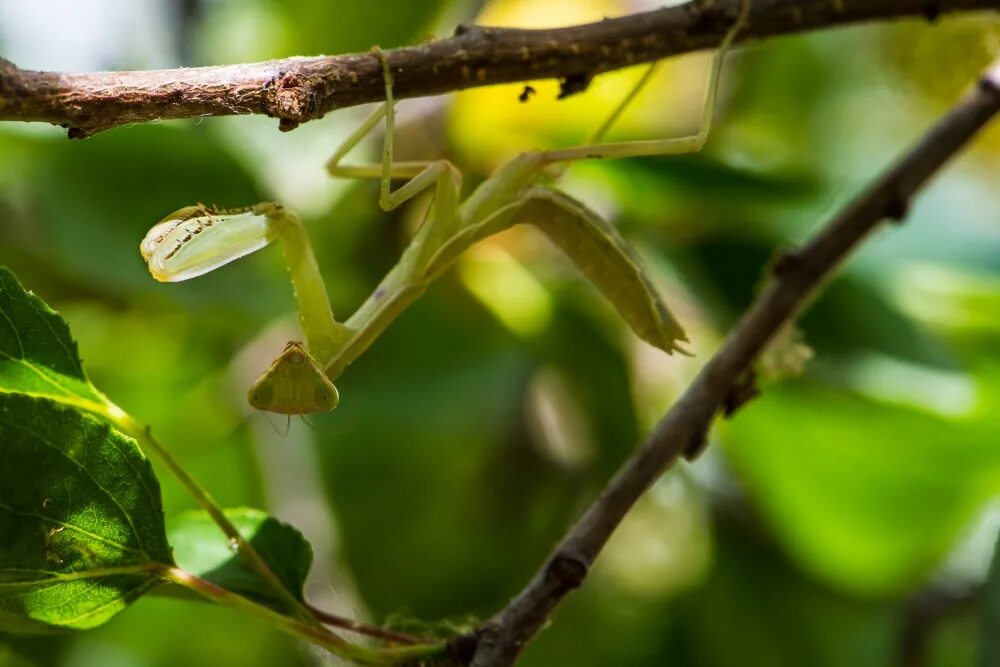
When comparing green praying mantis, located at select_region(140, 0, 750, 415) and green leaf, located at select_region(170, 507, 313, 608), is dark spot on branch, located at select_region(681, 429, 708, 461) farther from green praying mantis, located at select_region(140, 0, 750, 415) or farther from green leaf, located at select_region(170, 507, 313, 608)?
green leaf, located at select_region(170, 507, 313, 608)

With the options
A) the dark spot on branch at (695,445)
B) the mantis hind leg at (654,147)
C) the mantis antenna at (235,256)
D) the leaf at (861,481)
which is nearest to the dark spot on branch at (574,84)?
the mantis hind leg at (654,147)

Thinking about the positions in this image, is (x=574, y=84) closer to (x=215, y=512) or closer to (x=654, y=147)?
(x=654, y=147)

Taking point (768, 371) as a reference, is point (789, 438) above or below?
below

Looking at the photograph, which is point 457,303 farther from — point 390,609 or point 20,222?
point 20,222

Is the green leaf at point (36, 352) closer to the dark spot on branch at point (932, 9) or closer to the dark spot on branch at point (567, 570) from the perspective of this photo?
the dark spot on branch at point (567, 570)

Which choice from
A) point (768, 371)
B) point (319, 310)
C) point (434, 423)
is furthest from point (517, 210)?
point (434, 423)

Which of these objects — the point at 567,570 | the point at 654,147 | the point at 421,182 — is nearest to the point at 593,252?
the point at 654,147

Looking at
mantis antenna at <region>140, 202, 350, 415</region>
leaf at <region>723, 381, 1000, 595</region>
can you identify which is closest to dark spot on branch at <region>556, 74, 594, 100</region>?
mantis antenna at <region>140, 202, 350, 415</region>
